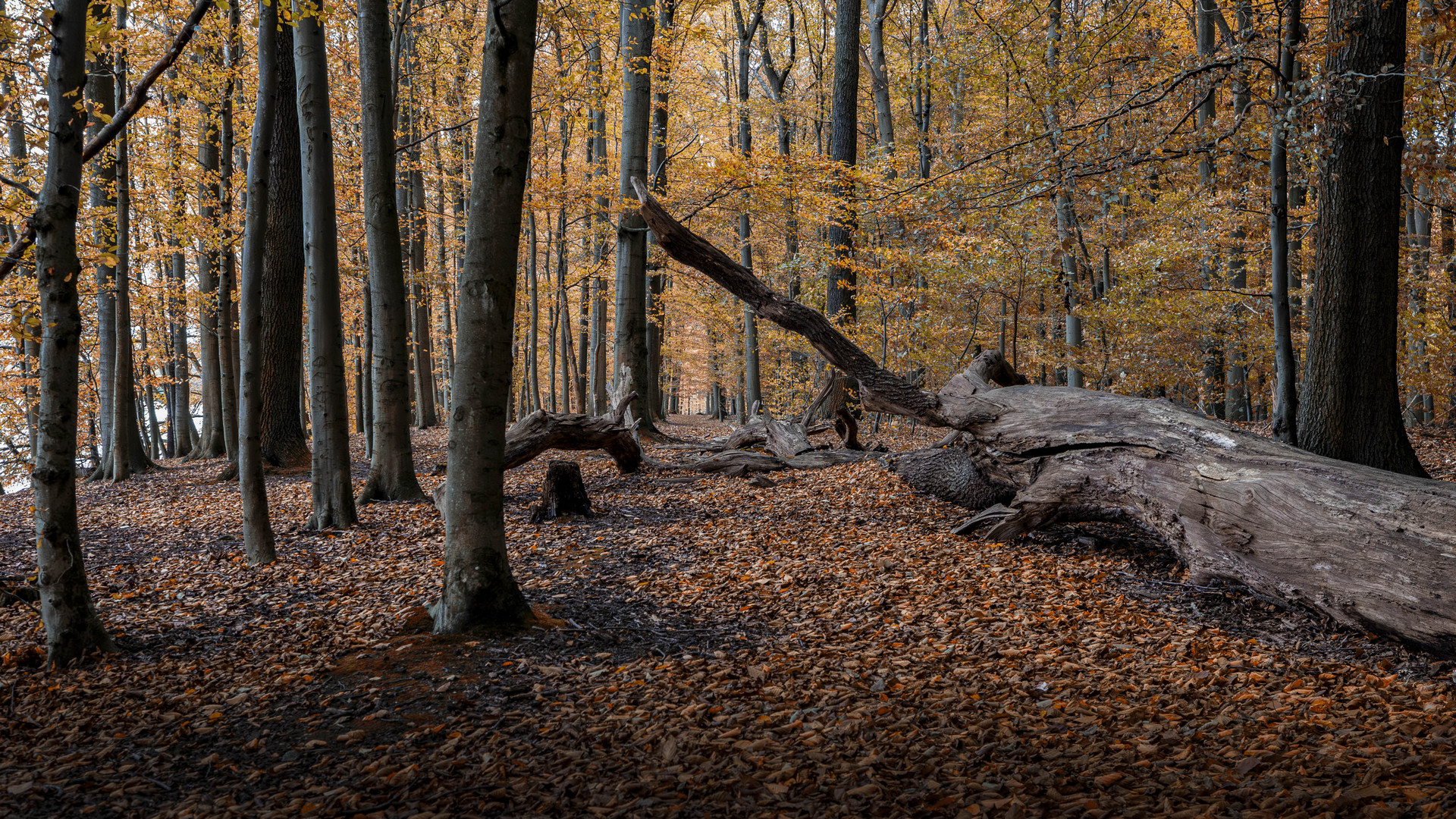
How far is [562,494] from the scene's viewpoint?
24.8 ft

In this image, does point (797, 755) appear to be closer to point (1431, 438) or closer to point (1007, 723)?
point (1007, 723)

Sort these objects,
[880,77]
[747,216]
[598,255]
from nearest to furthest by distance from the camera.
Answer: [880,77] → [598,255] → [747,216]

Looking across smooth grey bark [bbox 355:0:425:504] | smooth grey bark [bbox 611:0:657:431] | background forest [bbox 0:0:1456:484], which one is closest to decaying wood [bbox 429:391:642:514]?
smooth grey bark [bbox 355:0:425:504]

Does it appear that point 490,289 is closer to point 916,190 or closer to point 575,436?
point 575,436

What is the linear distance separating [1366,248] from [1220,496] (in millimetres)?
2856

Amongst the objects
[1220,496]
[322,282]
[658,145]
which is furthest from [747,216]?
[1220,496]

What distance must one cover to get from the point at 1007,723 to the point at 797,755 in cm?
95

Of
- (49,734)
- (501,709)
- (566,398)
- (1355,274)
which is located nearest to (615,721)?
(501,709)

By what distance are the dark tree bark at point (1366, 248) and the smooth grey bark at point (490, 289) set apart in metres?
5.90

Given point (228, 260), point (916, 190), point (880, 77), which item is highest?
point (880, 77)

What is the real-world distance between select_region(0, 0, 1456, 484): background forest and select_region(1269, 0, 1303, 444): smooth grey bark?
0.24 metres

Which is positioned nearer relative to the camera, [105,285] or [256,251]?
[256,251]

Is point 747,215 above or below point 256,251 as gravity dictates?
above

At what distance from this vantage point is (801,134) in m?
26.8
